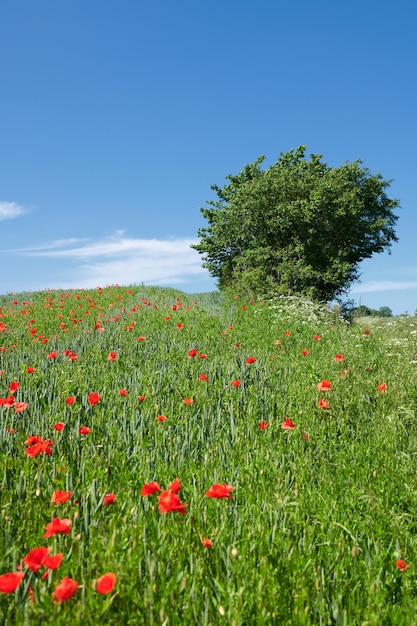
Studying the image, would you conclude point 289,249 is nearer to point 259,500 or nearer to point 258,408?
point 258,408

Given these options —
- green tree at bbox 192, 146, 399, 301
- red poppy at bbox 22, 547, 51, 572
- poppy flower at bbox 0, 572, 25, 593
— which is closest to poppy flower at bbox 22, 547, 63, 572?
red poppy at bbox 22, 547, 51, 572

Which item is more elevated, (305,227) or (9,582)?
(305,227)

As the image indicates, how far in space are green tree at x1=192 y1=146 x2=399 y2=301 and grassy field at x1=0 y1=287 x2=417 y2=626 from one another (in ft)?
59.6

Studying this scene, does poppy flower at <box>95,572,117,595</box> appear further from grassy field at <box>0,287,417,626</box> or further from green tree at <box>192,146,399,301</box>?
green tree at <box>192,146,399,301</box>

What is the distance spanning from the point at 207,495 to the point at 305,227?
2531 cm

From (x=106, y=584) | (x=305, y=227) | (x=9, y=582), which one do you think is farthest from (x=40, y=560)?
(x=305, y=227)

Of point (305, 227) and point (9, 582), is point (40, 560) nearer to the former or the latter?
point (9, 582)

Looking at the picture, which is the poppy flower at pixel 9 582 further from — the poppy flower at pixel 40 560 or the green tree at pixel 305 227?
the green tree at pixel 305 227

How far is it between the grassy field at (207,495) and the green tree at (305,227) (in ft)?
59.6

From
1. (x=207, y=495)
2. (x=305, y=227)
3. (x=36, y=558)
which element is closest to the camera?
(x=36, y=558)

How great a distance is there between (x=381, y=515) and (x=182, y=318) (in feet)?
31.2

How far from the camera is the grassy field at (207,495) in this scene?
201cm

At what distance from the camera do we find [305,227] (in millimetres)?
26266

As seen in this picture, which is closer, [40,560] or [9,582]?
[9,582]
